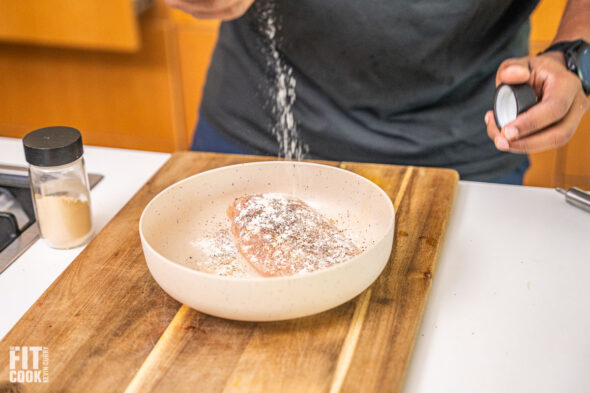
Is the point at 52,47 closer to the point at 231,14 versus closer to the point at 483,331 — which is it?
the point at 231,14

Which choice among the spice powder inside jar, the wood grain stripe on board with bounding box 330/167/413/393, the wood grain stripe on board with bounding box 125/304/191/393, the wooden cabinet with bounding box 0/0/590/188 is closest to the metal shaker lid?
the wood grain stripe on board with bounding box 330/167/413/393

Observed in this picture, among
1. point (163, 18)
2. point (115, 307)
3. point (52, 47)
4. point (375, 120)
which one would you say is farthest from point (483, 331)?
point (52, 47)

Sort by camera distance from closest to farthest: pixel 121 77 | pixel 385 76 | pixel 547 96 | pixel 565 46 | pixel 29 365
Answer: pixel 29 365
pixel 547 96
pixel 565 46
pixel 385 76
pixel 121 77

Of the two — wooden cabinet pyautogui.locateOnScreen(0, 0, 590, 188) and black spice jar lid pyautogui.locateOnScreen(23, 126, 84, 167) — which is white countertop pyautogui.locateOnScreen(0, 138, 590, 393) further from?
wooden cabinet pyautogui.locateOnScreen(0, 0, 590, 188)

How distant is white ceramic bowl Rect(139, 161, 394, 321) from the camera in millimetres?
715

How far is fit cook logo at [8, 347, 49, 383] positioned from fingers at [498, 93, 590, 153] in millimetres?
692

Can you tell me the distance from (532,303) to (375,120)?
0.58 m

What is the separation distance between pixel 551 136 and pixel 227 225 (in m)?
0.53

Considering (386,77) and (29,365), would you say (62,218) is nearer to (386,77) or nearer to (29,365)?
(29,365)

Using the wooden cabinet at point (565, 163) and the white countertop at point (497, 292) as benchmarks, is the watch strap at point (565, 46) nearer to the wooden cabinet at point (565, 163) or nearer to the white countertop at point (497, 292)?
the white countertop at point (497, 292)

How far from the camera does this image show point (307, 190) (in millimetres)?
1018

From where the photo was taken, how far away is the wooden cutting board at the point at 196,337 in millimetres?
692

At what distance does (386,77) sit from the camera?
1.29m

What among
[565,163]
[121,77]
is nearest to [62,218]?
[121,77]
